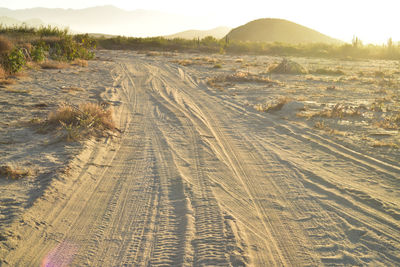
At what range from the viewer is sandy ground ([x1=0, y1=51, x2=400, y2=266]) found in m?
2.94

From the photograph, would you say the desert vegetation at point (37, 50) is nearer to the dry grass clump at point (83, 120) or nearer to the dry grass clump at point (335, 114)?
the dry grass clump at point (83, 120)

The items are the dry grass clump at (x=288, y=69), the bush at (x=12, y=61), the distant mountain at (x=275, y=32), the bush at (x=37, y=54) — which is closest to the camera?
the bush at (x=12, y=61)

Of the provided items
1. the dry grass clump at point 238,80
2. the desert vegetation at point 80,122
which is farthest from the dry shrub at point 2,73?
the dry grass clump at point 238,80

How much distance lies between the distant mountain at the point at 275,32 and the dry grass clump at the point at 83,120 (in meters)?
86.6

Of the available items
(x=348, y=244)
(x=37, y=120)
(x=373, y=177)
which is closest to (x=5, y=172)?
(x=37, y=120)

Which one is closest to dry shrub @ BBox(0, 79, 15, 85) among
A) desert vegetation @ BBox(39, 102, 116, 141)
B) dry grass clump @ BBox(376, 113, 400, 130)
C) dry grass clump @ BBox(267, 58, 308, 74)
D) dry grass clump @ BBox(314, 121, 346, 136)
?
desert vegetation @ BBox(39, 102, 116, 141)

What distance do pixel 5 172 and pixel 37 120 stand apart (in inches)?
106

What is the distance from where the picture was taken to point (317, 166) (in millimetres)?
5086

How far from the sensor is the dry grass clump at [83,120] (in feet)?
19.5

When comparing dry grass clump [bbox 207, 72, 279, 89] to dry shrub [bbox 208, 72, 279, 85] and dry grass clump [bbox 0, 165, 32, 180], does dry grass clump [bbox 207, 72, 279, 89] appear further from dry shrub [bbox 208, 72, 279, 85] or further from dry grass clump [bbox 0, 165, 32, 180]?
dry grass clump [bbox 0, 165, 32, 180]

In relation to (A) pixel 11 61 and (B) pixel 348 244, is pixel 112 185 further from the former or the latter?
(A) pixel 11 61

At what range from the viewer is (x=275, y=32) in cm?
9031

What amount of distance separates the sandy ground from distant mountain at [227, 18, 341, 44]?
283 ft

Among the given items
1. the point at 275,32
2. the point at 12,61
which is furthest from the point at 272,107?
the point at 275,32
